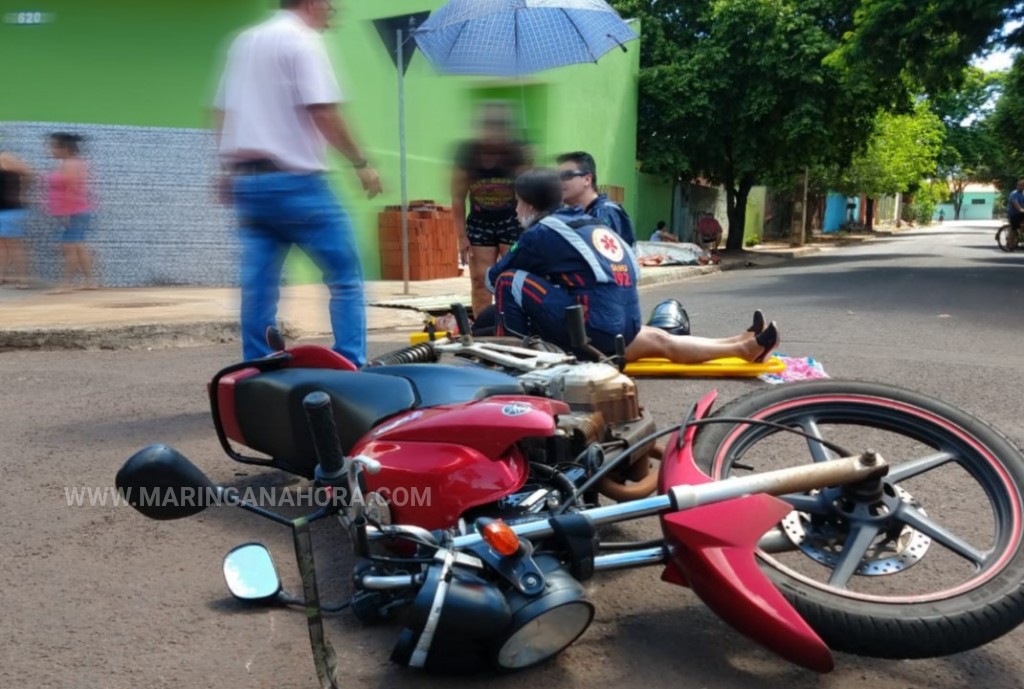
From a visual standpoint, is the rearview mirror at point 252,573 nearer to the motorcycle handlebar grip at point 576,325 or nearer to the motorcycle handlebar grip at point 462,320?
the motorcycle handlebar grip at point 576,325

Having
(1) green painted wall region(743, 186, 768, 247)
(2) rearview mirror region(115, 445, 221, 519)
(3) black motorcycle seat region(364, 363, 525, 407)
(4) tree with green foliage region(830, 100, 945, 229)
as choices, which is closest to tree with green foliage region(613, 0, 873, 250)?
(1) green painted wall region(743, 186, 768, 247)

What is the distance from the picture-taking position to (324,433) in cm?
191

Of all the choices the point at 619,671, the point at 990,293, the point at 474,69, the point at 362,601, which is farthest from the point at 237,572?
the point at 990,293

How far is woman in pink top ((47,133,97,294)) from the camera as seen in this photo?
905 cm

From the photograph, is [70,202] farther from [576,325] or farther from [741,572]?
[741,572]

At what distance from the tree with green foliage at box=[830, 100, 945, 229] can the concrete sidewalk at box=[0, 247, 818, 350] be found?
26381 mm

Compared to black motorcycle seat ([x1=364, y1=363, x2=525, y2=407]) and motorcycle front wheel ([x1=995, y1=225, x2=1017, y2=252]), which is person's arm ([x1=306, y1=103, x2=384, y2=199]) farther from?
motorcycle front wheel ([x1=995, y1=225, x2=1017, y2=252])

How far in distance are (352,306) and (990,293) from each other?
9050 millimetres

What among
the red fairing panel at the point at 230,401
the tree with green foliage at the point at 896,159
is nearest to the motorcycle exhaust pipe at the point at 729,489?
the red fairing panel at the point at 230,401

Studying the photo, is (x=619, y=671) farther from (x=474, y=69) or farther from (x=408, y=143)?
(x=408, y=143)

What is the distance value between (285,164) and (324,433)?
2.21m

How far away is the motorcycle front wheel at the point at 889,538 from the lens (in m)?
1.91

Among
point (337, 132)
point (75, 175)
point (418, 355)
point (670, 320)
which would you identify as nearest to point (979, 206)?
point (75, 175)

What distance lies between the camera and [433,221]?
12281 mm
